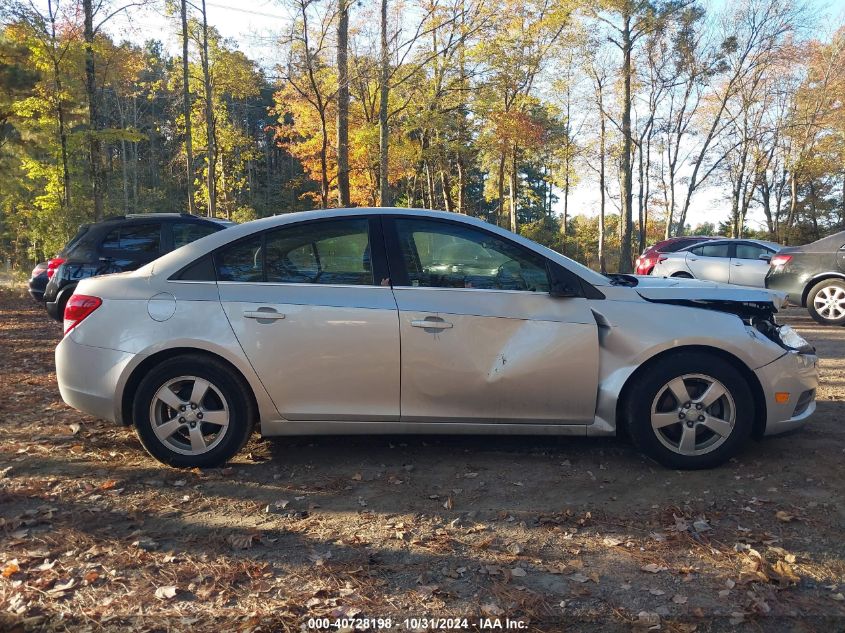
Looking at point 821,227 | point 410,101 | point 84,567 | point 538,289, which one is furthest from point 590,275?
point 821,227

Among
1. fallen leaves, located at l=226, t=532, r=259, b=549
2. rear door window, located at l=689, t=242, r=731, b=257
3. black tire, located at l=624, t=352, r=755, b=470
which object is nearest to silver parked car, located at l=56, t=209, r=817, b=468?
black tire, located at l=624, t=352, r=755, b=470

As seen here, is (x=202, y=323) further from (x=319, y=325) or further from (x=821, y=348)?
(x=821, y=348)

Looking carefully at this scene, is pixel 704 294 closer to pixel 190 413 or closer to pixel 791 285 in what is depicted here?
pixel 190 413

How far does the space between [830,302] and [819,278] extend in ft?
1.39

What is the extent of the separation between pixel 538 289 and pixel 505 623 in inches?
83.2

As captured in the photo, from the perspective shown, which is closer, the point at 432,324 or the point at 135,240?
the point at 432,324

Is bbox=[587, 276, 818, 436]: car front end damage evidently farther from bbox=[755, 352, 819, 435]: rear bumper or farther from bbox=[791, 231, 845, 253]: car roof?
bbox=[791, 231, 845, 253]: car roof

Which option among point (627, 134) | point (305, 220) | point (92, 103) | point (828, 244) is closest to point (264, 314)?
point (305, 220)

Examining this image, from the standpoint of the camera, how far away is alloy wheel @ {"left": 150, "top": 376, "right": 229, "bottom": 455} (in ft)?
13.0

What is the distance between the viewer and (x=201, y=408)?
3.99 metres

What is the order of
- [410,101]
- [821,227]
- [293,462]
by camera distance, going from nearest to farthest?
[293,462] < [410,101] < [821,227]

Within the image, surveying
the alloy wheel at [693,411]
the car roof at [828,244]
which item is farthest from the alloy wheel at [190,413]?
the car roof at [828,244]

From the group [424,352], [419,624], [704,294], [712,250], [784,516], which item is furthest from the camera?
[712,250]

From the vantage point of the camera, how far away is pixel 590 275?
405 centimetres
